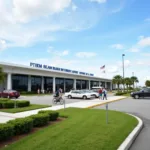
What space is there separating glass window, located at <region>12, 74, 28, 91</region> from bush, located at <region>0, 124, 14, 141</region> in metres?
48.7

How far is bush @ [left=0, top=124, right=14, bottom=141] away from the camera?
24.0 ft

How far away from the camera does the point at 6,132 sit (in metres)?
7.45

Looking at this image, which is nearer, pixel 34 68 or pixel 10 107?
pixel 10 107

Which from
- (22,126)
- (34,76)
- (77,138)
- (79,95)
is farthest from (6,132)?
(34,76)

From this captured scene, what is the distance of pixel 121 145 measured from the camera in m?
7.11

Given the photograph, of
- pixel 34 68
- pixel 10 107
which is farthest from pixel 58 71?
pixel 10 107

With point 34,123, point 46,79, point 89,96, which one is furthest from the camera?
point 46,79

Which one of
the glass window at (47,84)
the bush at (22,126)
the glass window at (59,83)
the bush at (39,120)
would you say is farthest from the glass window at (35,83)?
the bush at (22,126)

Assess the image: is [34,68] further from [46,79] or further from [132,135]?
[132,135]

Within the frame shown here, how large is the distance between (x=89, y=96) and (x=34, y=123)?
2349 cm

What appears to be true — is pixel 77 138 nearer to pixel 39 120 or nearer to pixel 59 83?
pixel 39 120

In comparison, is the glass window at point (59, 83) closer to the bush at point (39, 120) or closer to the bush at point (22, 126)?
the bush at point (39, 120)

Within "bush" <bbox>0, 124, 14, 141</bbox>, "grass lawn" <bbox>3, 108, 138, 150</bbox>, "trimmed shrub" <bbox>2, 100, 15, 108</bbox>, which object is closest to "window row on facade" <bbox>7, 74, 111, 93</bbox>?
"trimmed shrub" <bbox>2, 100, 15, 108</bbox>

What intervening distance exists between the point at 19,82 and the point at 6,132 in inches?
1967
